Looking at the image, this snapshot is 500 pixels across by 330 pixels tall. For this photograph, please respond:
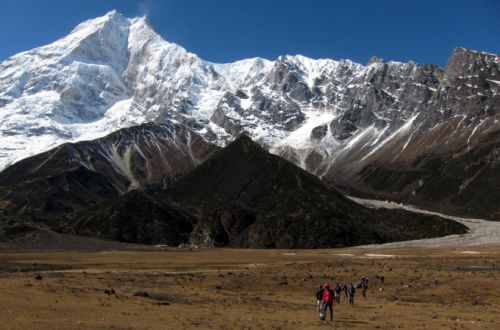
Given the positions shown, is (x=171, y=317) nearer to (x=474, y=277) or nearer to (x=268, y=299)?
(x=268, y=299)

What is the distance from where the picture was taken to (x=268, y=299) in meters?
72.6

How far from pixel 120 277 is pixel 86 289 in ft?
81.3

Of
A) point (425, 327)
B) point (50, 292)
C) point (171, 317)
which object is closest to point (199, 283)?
point (50, 292)

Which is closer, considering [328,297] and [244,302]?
[328,297]

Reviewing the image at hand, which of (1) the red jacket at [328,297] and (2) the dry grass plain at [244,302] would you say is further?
(1) the red jacket at [328,297]

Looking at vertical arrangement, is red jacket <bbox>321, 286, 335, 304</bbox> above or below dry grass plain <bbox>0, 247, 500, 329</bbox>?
above

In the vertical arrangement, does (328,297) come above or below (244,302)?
above

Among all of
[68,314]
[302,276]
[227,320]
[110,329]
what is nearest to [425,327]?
[227,320]

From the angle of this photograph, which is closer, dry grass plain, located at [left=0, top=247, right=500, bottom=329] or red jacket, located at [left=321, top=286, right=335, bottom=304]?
dry grass plain, located at [left=0, top=247, right=500, bottom=329]

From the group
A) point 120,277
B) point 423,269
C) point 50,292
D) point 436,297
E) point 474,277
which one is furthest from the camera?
point 423,269

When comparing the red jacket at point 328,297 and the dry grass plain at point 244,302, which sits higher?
the red jacket at point 328,297

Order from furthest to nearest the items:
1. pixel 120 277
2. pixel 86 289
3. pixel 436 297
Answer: pixel 120 277, pixel 436 297, pixel 86 289

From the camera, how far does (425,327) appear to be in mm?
51906

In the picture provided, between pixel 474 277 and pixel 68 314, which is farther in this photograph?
pixel 474 277
